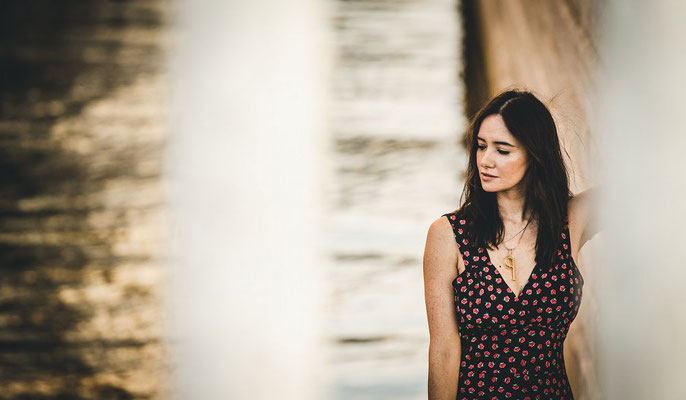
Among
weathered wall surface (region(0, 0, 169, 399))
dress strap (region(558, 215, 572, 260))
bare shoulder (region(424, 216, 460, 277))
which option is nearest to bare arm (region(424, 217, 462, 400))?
bare shoulder (region(424, 216, 460, 277))

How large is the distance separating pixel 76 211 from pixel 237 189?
0.36m

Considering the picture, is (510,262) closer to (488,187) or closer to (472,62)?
(488,187)

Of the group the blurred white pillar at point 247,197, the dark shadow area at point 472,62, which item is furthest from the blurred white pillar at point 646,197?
the blurred white pillar at point 247,197

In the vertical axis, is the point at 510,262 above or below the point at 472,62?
below

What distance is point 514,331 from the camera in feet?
3.48

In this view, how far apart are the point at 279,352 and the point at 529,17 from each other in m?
1.00

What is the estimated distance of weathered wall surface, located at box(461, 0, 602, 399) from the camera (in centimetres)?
118

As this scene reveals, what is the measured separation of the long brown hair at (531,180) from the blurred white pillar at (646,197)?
0.11 metres

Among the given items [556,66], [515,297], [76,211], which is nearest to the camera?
[515,297]

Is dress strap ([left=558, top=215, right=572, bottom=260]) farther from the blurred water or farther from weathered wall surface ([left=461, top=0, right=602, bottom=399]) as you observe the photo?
the blurred water

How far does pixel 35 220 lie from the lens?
1.17 metres

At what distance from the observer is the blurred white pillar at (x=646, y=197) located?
41.2 inches

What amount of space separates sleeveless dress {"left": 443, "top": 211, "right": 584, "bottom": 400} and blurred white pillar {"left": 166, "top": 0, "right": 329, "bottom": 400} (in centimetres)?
32

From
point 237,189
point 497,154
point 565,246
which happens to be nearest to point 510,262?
point 565,246
